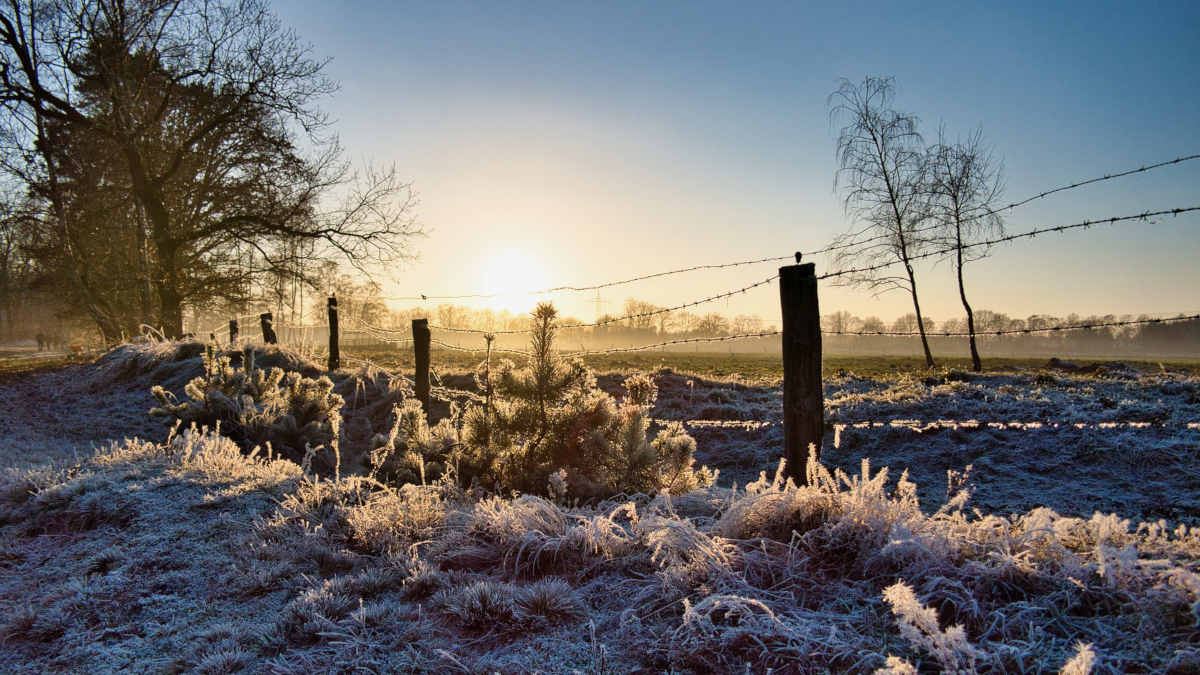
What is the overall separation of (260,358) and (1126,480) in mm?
13834

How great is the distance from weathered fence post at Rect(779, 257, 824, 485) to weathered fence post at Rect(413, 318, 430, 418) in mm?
6353

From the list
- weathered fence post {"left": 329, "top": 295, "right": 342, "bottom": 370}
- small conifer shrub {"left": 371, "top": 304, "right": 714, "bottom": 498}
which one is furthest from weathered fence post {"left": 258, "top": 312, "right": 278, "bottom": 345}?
small conifer shrub {"left": 371, "top": 304, "right": 714, "bottom": 498}

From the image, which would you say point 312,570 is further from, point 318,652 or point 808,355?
point 808,355

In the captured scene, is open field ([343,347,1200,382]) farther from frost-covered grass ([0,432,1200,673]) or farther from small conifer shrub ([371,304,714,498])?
frost-covered grass ([0,432,1200,673])

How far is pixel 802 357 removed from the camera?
4.02 m

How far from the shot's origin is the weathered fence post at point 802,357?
13.1 ft

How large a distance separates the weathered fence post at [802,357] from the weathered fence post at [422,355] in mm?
6353

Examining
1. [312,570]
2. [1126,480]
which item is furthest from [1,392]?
[1126,480]

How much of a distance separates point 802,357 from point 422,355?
6.54m

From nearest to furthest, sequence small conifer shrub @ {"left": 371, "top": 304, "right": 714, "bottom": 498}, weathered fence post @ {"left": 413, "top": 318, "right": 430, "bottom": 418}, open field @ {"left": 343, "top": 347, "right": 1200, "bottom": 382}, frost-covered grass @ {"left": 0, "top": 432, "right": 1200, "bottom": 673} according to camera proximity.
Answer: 1. frost-covered grass @ {"left": 0, "top": 432, "right": 1200, "bottom": 673}
2. small conifer shrub @ {"left": 371, "top": 304, "right": 714, "bottom": 498}
3. weathered fence post @ {"left": 413, "top": 318, "right": 430, "bottom": 418}
4. open field @ {"left": 343, "top": 347, "right": 1200, "bottom": 382}

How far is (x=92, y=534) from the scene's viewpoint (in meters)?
4.01

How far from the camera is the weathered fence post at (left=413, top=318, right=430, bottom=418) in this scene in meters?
9.10

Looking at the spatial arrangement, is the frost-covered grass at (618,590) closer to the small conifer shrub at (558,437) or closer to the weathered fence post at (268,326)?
the small conifer shrub at (558,437)

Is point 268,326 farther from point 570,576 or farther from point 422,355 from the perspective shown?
point 570,576
